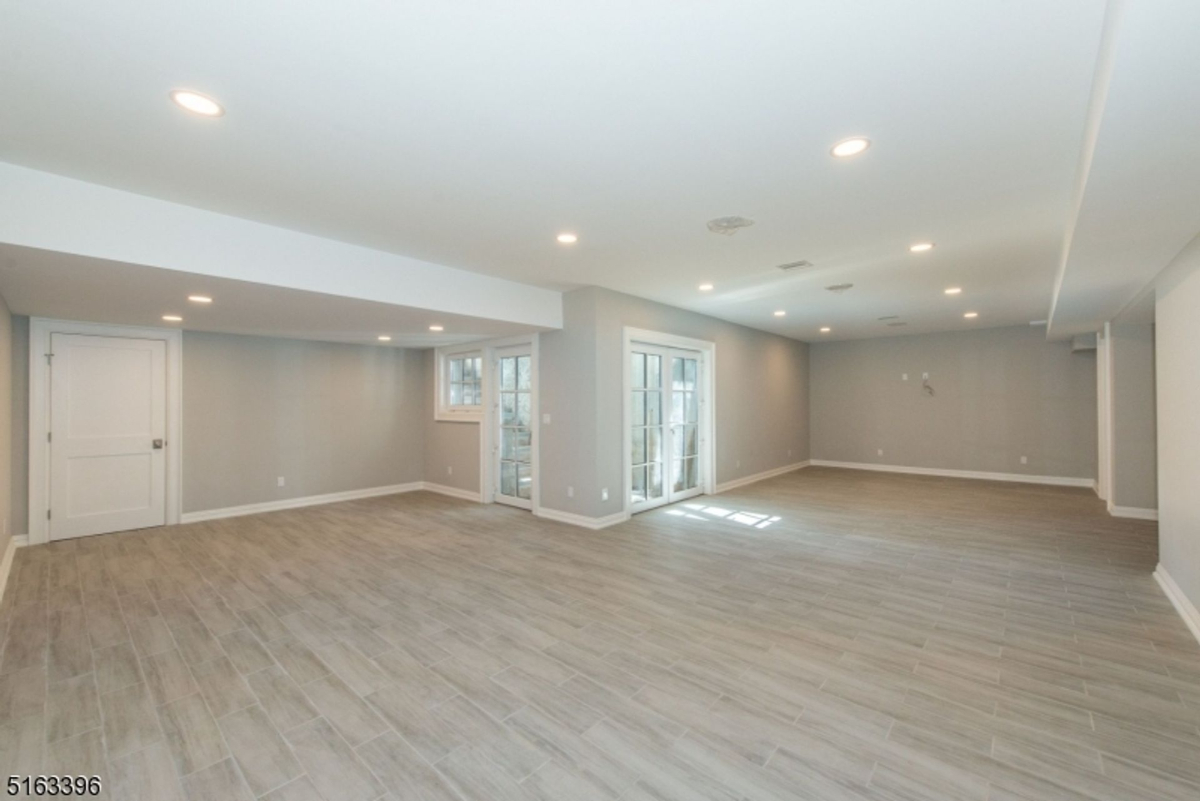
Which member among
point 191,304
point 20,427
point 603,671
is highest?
point 191,304

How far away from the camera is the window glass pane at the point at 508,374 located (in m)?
6.64

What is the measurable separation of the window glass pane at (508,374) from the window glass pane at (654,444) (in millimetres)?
1883

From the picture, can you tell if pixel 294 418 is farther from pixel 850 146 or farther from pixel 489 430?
pixel 850 146

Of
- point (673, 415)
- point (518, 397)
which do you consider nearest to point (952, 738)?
point (673, 415)

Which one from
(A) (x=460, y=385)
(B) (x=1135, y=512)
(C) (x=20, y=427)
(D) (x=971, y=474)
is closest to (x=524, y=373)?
(A) (x=460, y=385)

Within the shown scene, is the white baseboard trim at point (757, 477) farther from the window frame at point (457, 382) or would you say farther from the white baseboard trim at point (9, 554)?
the white baseboard trim at point (9, 554)

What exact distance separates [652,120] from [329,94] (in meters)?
1.35

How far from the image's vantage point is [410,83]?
1.97 metres

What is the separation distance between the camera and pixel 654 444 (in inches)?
253

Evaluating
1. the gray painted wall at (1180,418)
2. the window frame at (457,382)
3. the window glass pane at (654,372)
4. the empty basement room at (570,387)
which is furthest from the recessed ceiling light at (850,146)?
the window frame at (457,382)

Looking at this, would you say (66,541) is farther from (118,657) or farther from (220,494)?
(118,657)

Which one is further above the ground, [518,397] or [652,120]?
[652,120]

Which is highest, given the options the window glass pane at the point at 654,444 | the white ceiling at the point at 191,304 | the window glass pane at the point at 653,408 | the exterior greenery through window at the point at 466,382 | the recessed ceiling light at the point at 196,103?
the recessed ceiling light at the point at 196,103

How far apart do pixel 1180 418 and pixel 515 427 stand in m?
Result: 5.98
